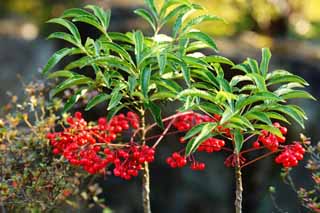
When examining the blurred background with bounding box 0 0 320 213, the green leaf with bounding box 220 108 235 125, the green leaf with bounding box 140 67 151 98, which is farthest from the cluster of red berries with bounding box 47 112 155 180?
the blurred background with bounding box 0 0 320 213

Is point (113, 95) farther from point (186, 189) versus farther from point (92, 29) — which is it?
point (92, 29)

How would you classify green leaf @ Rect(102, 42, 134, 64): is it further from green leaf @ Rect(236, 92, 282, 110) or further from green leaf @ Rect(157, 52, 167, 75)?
green leaf @ Rect(236, 92, 282, 110)

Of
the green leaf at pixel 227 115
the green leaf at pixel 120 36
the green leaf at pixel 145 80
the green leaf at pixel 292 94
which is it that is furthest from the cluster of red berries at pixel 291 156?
the green leaf at pixel 120 36

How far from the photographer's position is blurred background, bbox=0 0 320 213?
367 centimetres

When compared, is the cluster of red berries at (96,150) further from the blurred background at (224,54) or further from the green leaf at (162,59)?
the blurred background at (224,54)

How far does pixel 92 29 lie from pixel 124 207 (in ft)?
3.56

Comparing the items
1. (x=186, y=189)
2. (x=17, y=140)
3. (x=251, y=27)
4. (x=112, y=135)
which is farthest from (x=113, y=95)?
(x=251, y=27)

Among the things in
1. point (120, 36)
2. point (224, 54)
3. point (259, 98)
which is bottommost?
point (259, 98)

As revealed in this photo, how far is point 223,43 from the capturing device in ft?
13.0

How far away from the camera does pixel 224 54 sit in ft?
12.4

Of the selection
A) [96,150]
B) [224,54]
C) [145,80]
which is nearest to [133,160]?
[96,150]

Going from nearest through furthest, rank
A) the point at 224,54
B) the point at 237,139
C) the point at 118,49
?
the point at 237,139
the point at 118,49
the point at 224,54

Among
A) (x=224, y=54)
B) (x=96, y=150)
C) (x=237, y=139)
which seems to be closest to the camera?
(x=237, y=139)

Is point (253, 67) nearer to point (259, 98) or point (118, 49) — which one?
point (259, 98)
